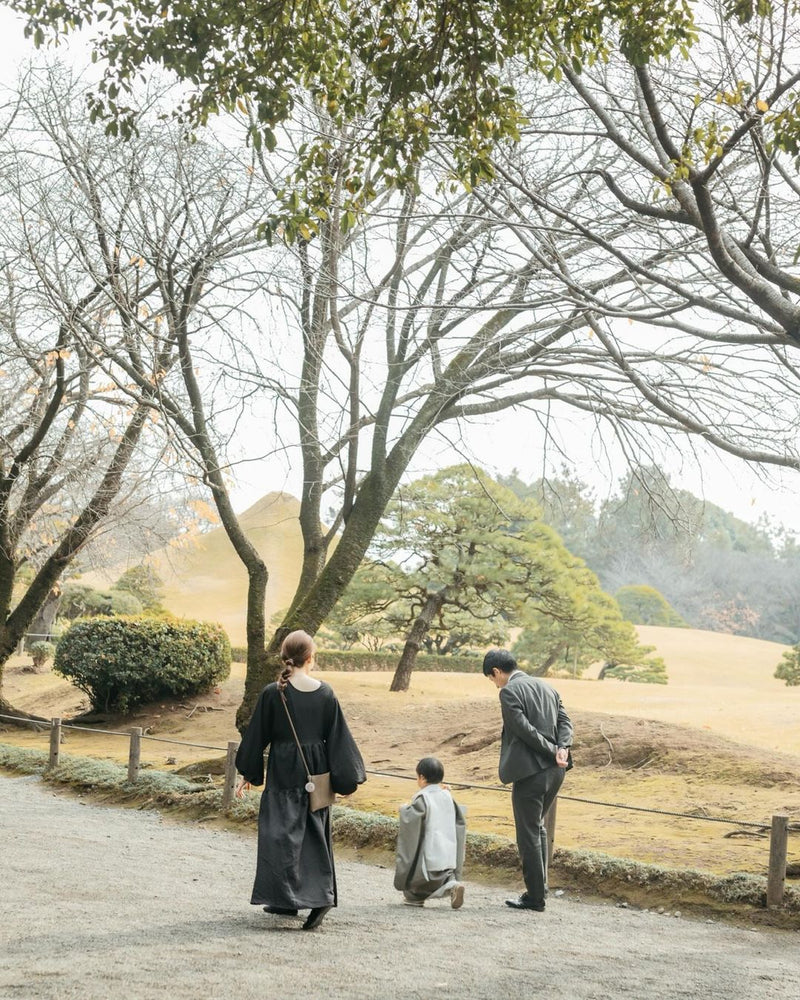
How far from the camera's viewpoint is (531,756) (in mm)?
6746

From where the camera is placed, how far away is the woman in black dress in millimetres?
5766

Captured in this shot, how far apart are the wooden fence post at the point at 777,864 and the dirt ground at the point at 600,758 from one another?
36.5 inches

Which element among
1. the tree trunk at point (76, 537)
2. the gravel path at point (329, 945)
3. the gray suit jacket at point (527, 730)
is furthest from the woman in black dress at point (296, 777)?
Answer: the tree trunk at point (76, 537)


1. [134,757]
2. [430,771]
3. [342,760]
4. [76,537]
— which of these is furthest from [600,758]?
[76,537]

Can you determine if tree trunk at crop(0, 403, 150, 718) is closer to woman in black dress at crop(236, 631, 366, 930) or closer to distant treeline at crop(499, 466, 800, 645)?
woman in black dress at crop(236, 631, 366, 930)

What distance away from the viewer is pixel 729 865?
8.28 meters

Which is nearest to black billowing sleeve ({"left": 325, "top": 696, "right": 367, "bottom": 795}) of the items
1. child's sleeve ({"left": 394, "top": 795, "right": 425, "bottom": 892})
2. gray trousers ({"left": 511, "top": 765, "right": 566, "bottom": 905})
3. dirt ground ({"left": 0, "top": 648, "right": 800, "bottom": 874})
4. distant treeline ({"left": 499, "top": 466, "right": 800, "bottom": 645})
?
child's sleeve ({"left": 394, "top": 795, "right": 425, "bottom": 892})

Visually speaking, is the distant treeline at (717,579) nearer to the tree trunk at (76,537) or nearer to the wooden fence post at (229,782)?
the tree trunk at (76,537)

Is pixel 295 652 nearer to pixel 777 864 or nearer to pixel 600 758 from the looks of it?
pixel 777 864

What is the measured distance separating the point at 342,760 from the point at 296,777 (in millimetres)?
274

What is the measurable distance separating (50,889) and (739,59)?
7271 millimetres

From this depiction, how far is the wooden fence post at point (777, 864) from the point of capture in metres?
7.11

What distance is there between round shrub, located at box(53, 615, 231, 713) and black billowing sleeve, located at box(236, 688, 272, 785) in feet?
44.0

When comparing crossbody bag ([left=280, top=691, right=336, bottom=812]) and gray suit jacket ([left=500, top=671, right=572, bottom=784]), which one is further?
gray suit jacket ([left=500, top=671, right=572, bottom=784])
